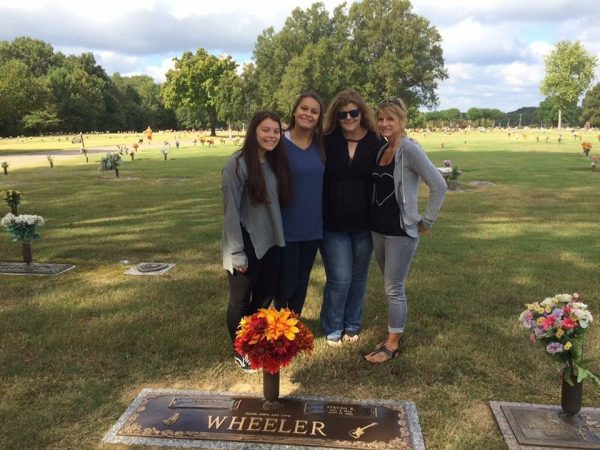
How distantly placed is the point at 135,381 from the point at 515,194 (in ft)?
40.9

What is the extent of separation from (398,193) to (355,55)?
55.6 m

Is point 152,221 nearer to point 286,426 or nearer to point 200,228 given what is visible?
point 200,228

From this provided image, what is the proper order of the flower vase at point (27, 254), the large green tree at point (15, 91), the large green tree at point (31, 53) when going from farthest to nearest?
the large green tree at point (31, 53) < the large green tree at point (15, 91) < the flower vase at point (27, 254)

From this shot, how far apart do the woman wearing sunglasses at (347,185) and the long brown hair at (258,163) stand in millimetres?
417

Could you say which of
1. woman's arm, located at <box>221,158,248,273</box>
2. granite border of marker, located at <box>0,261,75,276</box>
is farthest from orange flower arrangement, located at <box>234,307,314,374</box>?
granite border of marker, located at <box>0,261,75,276</box>

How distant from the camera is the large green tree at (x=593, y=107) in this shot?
4151 inches

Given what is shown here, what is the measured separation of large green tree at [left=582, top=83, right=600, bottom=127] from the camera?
105 m

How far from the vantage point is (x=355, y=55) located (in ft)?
183

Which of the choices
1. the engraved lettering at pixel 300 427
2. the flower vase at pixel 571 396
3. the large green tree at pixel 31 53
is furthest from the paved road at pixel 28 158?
the large green tree at pixel 31 53

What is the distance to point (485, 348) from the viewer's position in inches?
167

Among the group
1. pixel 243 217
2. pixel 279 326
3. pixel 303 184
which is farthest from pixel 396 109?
pixel 279 326

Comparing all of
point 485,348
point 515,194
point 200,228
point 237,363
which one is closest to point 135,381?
point 237,363

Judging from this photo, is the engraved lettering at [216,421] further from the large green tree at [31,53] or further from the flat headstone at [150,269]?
the large green tree at [31,53]

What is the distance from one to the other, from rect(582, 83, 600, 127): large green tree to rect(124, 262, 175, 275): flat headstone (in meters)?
119
